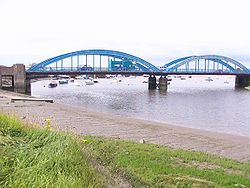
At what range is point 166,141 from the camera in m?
14.0

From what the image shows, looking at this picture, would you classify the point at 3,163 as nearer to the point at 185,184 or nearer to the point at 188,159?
the point at 185,184

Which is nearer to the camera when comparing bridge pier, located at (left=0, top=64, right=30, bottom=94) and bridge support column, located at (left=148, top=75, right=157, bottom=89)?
bridge pier, located at (left=0, top=64, right=30, bottom=94)

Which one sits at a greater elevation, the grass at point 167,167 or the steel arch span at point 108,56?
the steel arch span at point 108,56

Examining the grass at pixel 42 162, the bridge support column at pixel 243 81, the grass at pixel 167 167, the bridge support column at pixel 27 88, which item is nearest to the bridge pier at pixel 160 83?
the bridge support column at pixel 243 81

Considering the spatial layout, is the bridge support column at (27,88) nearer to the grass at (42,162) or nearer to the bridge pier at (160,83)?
the bridge pier at (160,83)

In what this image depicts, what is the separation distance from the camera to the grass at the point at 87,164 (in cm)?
404

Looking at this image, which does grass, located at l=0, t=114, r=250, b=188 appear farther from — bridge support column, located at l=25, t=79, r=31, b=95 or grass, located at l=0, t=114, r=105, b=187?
bridge support column, located at l=25, t=79, r=31, b=95

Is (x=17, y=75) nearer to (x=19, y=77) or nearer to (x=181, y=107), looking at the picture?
(x=19, y=77)

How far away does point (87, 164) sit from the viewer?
5.16m

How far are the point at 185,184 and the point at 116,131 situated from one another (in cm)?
907

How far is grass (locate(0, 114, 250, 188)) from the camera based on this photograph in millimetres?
4039

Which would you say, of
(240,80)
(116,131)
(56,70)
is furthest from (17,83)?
(240,80)

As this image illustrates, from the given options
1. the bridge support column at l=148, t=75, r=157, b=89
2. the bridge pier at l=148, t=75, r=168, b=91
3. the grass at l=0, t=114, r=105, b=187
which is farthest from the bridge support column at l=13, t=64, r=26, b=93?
the grass at l=0, t=114, r=105, b=187

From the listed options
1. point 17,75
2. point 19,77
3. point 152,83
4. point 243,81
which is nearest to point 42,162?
point 19,77
